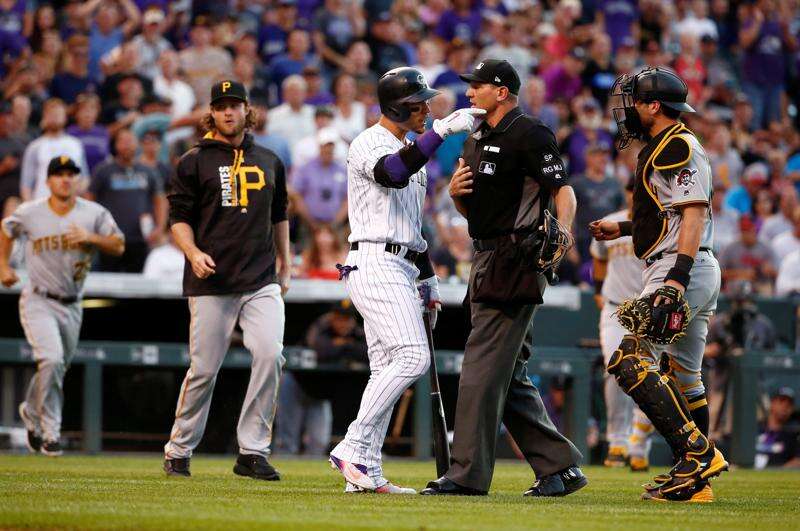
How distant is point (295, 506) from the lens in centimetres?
661

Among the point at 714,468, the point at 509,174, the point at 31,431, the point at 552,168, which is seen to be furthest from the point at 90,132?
the point at 714,468

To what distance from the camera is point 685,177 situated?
701 cm

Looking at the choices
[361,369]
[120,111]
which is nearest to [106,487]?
[361,369]

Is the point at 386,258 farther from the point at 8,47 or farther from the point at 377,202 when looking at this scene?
the point at 8,47

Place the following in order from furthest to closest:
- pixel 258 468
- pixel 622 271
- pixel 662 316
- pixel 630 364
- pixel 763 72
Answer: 1. pixel 763 72
2. pixel 622 271
3. pixel 258 468
4. pixel 630 364
5. pixel 662 316

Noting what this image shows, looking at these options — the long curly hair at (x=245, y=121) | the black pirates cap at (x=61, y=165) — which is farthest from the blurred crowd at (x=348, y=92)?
the long curly hair at (x=245, y=121)

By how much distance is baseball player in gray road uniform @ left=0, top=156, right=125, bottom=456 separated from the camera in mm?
11344

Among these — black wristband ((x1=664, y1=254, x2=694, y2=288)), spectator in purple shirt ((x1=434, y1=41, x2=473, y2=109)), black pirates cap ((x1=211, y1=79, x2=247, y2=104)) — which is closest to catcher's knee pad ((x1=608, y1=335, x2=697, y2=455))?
black wristband ((x1=664, y1=254, x2=694, y2=288))

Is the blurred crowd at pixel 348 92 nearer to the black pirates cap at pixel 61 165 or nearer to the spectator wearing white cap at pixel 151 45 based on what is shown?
the spectator wearing white cap at pixel 151 45

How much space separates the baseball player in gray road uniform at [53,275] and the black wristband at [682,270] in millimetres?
5883

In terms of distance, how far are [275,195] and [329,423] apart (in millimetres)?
4749

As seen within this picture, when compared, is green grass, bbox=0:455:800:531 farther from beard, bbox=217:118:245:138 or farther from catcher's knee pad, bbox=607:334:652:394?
beard, bbox=217:118:245:138

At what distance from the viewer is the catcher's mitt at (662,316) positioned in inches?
269

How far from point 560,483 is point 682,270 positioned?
4.65 feet
